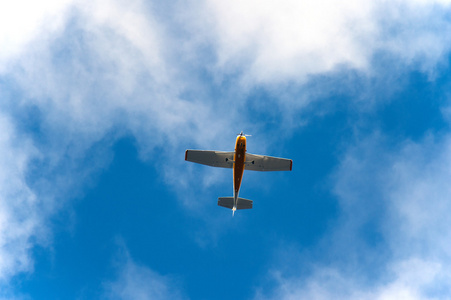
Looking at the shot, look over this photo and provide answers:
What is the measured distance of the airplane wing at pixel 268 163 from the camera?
212 feet

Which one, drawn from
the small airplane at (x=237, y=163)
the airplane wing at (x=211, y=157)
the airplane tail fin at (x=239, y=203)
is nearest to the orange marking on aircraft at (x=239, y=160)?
the small airplane at (x=237, y=163)

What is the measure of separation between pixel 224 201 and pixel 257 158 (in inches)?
424

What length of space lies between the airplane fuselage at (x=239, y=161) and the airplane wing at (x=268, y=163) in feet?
5.12

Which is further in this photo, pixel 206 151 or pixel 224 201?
pixel 224 201

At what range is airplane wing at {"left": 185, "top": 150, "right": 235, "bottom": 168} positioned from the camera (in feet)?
212

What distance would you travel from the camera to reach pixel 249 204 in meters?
69.5

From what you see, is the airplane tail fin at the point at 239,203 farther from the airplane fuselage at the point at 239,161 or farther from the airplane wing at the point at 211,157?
the airplane wing at the point at 211,157

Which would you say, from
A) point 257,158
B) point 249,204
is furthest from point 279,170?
point 249,204

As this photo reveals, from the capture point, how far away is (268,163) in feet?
214

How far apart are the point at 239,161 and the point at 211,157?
498 centimetres

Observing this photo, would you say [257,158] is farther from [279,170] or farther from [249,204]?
[249,204]

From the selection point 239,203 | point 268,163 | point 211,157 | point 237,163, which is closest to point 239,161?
point 237,163

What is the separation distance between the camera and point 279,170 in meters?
65.7

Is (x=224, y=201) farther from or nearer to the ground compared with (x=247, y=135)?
nearer to the ground
